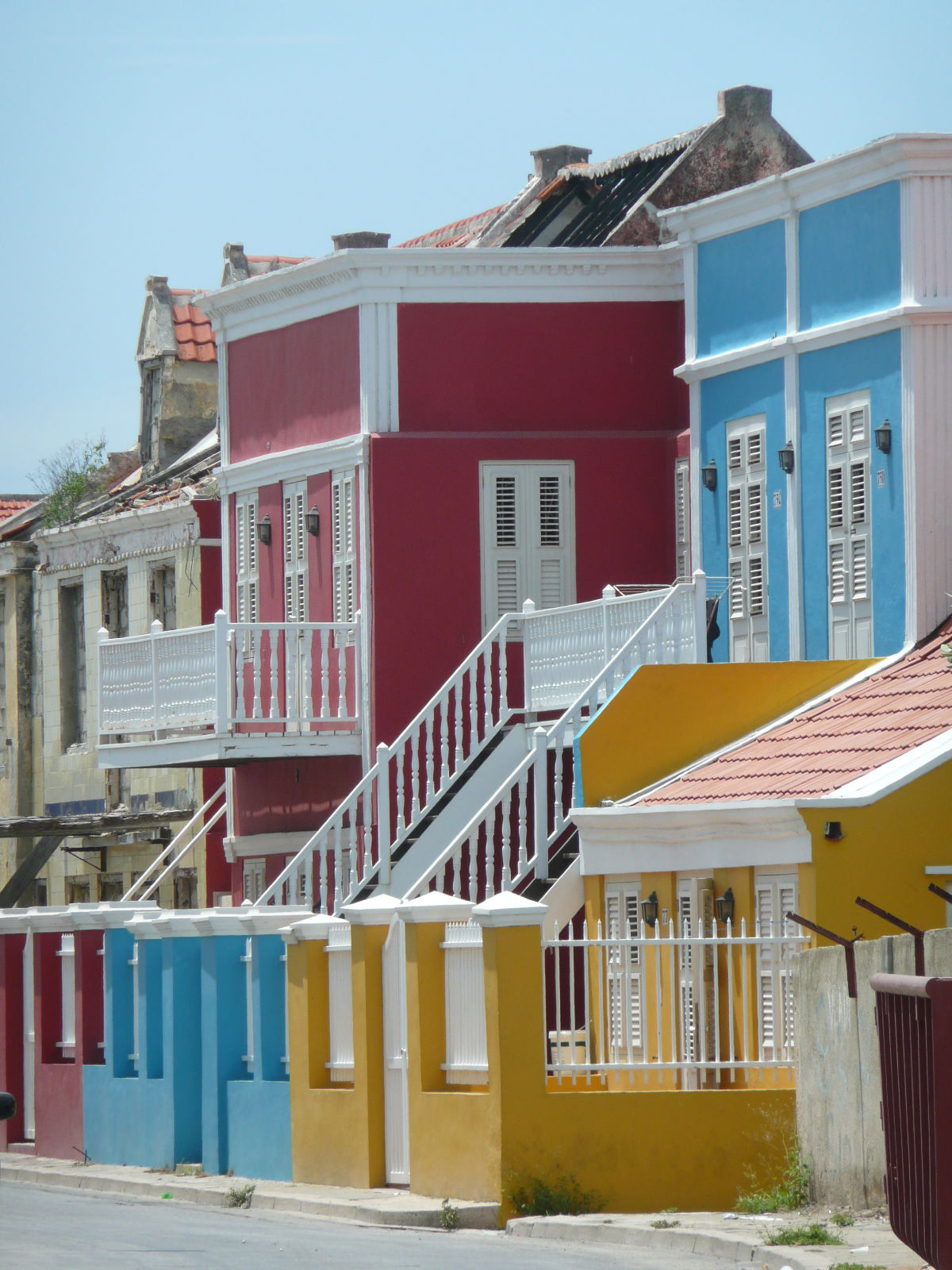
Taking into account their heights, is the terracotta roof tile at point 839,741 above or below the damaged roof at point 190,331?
below

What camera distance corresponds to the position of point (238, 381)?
26062mm

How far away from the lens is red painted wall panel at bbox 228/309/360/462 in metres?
23.9

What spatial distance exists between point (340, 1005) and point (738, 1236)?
16.5 feet

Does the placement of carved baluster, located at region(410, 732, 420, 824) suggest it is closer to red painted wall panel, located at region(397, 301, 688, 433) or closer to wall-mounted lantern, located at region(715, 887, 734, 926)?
red painted wall panel, located at region(397, 301, 688, 433)

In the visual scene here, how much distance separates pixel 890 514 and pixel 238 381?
28.4 ft

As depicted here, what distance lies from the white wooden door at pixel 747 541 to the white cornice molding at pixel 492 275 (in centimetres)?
251

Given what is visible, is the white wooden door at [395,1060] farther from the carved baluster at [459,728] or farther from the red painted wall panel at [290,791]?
the red painted wall panel at [290,791]

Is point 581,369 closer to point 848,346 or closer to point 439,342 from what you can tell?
point 439,342

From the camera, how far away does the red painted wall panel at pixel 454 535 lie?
2331 centimetres

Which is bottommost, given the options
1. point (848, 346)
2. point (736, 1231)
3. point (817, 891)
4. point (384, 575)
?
point (736, 1231)

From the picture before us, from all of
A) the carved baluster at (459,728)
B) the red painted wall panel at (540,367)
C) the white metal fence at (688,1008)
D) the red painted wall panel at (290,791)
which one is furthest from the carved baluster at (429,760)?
the white metal fence at (688,1008)

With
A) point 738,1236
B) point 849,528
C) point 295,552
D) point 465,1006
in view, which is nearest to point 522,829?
point 849,528

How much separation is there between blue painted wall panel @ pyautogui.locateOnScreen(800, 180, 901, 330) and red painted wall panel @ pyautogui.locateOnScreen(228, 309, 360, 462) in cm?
480

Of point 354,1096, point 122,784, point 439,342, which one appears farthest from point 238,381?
point 354,1096
